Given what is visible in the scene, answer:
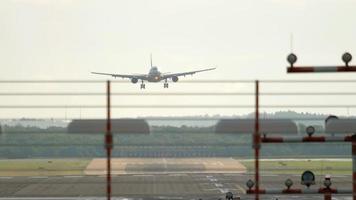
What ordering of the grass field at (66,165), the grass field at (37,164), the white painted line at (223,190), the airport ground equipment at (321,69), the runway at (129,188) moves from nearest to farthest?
the airport ground equipment at (321,69) < the grass field at (37,164) < the grass field at (66,165) < the runway at (129,188) < the white painted line at (223,190)

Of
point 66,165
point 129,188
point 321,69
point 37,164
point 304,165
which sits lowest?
point 129,188

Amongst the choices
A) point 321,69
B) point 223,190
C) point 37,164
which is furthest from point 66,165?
point 223,190

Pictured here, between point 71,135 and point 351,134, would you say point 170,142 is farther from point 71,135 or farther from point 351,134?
point 351,134

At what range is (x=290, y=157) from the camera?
8484 mm

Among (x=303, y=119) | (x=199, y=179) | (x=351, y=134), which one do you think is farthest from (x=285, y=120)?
(x=199, y=179)

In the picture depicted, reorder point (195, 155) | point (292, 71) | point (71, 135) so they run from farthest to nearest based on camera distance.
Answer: point (195, 155)
point (71, 135)
point (292, 71)

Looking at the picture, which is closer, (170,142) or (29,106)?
(29,106)

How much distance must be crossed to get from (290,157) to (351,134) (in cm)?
172

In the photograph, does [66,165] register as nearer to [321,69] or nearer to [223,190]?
[321,69]

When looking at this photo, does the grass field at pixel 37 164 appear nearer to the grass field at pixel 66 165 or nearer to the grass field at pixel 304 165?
the grass field at pixel 66 165

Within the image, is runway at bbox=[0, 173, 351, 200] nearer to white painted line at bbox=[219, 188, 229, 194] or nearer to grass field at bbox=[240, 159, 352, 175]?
white painted line at bbox=[219, 188, 229, 194]

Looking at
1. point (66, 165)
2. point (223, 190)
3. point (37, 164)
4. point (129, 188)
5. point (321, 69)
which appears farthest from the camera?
point (129, 188)

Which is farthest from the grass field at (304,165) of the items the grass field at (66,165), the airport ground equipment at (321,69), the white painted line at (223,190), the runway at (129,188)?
the white painted line at (223,190)

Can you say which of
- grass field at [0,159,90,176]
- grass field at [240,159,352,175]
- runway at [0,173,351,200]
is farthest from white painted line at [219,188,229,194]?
grass field at [0,159,90,176]
